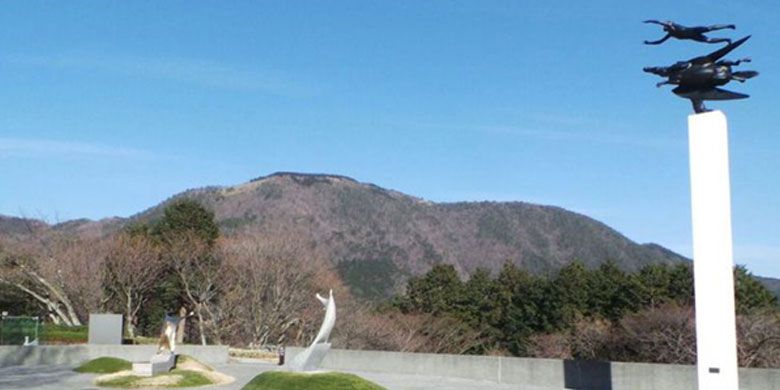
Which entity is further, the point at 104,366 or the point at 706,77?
the point at 104,366

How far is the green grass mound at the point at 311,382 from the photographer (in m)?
16.2

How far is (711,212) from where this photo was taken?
567 inches

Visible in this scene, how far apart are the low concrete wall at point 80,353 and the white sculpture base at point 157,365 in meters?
6.83

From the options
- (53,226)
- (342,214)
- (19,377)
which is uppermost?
(342,214)

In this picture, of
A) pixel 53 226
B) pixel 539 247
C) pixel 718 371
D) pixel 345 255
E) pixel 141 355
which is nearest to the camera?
pixel 718 371

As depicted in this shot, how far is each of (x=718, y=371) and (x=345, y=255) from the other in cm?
9661

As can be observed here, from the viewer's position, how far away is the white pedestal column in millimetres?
14062

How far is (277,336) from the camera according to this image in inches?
1727

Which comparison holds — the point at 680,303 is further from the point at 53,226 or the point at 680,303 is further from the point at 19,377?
the point at 53,226

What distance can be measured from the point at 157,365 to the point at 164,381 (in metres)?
1.11

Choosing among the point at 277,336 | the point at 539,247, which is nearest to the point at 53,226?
the point at 277,336

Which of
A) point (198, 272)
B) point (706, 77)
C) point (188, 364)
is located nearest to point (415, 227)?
point (198, 272)

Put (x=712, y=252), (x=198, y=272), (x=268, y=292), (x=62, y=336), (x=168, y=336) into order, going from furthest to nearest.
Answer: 1. (x=198, y=272)
2. (x=268, y=292)
3. (x=62, y=336)
4. (x=168, y=336)
5. (x=712, y=252)

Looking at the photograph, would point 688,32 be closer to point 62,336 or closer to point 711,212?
point 711,212
